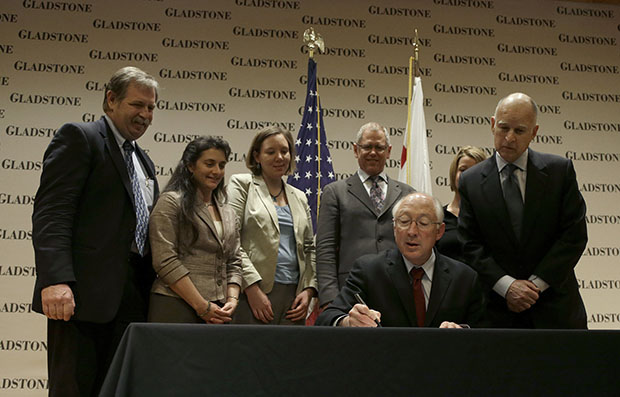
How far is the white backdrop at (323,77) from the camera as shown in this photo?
15.7 feet

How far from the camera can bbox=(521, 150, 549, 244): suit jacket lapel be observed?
2404 millimetres

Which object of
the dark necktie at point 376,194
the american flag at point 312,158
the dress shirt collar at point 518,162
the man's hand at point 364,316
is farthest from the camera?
the american flag at point 312,158

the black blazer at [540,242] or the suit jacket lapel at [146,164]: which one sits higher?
the suit jacket lapel at [146,164]

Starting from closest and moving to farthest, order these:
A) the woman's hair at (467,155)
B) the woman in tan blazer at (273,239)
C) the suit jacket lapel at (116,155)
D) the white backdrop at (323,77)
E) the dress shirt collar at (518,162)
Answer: the suit jacket lapel at (116,155) < the dress shirt collar at (518,162) < the woman in tan blazer at (273,239) < the woman's hair at (467,155) < the white backdrop at (323,77)

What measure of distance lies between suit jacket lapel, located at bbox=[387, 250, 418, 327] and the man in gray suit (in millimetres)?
640

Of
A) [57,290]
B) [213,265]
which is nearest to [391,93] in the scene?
[213,265]

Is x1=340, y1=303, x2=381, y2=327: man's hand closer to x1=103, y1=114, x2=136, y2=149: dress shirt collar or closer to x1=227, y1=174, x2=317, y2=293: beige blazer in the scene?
x1=227, y1=174, x2=317, y2=293: beige blazer

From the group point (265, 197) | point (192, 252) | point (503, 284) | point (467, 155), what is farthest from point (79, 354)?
point (467, 155)

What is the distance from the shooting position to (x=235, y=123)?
4922 millimetres

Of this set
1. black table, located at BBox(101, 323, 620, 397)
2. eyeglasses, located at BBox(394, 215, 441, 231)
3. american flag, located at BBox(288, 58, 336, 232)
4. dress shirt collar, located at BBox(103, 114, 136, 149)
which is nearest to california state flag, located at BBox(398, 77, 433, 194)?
american flag, located at BBox(288, 58, 336, 232)

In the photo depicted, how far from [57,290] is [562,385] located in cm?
159

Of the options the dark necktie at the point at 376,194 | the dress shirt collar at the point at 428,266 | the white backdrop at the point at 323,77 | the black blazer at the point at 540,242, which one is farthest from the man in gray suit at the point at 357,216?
the white backdrop at the point at 323,77

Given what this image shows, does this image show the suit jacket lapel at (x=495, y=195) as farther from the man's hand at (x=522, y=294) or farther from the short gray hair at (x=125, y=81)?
the short gray hair at (x=125, y=81)

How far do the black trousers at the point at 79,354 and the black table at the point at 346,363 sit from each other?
100cm
